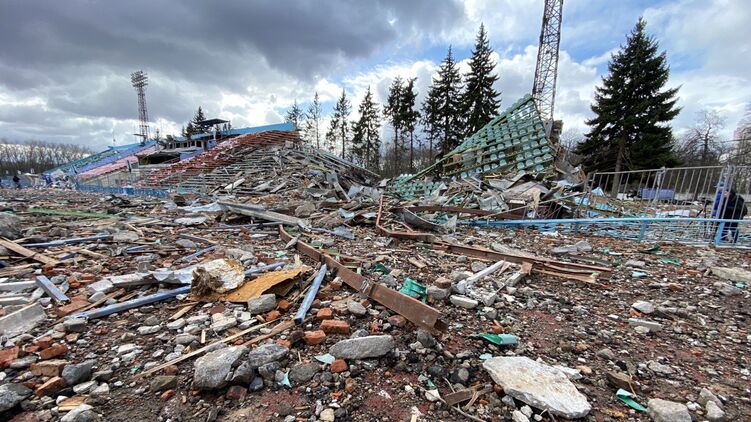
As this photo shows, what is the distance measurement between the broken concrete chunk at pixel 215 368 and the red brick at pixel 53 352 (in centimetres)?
108

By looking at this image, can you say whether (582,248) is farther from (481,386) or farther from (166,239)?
(166,239)

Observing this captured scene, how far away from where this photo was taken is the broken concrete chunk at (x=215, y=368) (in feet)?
5.83

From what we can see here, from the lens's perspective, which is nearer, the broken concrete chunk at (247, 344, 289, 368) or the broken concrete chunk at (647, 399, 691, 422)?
the broken concrete chunk at (647, 399, 691, 422)

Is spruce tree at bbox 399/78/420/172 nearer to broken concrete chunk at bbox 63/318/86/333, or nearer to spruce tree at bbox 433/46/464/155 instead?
spruce tree at bbox 433/46/464/155

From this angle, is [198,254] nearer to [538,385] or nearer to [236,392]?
[236,392]

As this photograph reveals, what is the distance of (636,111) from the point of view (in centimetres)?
2139

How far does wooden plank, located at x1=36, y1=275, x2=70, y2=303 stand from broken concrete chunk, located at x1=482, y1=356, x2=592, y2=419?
3906mm

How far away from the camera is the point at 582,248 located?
5426mm

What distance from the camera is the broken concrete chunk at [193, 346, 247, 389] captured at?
5.83ft

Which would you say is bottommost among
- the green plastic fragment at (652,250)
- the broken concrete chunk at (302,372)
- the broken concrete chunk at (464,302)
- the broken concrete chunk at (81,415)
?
the broken concrete chunk at (81,415)

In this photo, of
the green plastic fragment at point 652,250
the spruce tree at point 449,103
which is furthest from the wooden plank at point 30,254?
the spruce tree at point 449,103

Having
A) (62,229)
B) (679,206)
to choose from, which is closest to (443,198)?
(679,206)

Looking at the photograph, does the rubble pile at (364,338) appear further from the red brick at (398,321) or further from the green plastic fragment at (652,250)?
the green plastic fragment at (652,250)

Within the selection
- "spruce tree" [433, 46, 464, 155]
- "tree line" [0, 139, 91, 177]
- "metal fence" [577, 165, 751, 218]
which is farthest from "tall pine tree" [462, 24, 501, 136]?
"tree line" [0, 139, 91, 177]
